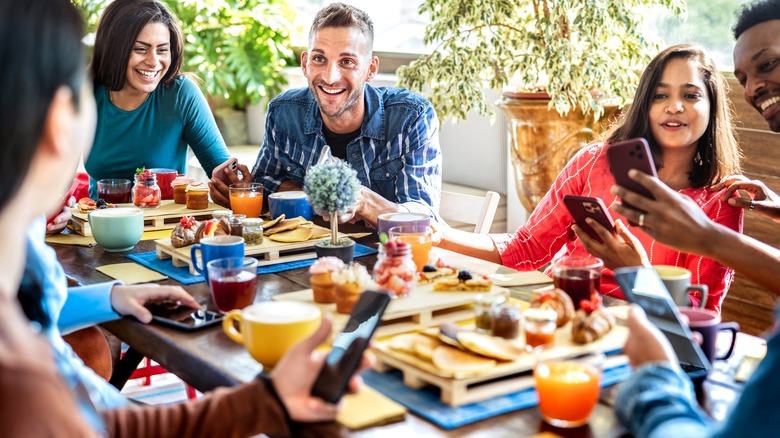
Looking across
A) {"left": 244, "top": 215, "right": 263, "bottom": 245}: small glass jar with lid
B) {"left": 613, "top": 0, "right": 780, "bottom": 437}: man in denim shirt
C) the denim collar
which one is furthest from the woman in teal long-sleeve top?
{"left": 613, "top": 0, "right": 780, "bottom": 437}: man in denim shirt

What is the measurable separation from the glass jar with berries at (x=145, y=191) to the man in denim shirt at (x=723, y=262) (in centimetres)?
149

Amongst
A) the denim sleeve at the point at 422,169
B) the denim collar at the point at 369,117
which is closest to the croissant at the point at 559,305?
the denim sleeve at the point at 422,169

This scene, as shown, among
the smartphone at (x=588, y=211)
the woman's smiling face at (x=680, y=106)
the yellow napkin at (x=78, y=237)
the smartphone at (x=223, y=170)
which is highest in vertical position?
the woman's smiling face at (x=680, y=106)

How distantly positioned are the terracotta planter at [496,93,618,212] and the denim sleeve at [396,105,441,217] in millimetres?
1024

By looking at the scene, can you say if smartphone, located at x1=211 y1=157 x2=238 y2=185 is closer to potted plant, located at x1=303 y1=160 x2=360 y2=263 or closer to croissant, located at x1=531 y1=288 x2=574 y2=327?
potted plant, located at x1=303 y1=160 x2=360 y2=263

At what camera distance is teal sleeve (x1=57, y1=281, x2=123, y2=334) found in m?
1.73

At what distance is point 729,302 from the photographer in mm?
3793

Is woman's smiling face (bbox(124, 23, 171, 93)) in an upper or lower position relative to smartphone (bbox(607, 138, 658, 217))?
upper

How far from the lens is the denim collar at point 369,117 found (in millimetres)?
2891

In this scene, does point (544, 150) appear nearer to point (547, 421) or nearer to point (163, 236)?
point (163, 236)

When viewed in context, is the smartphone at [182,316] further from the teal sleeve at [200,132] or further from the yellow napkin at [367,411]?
the teal sleeve at [200,132]

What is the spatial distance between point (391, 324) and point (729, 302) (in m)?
2.69

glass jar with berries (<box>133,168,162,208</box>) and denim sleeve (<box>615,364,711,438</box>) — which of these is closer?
denim sleeve (<box>615,364,711,438</box>)

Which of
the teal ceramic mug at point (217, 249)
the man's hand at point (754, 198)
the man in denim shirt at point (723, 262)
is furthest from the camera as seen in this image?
the man's hand at point (754, 198)
